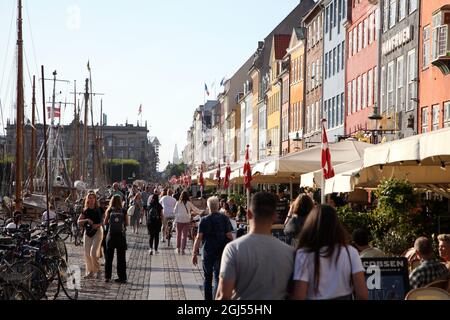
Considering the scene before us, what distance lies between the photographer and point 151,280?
22266 mm

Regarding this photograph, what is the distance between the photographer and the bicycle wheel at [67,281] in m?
17.7

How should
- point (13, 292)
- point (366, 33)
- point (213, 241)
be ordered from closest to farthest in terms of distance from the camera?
point (13, 292), point (213, 241), point (366, 33)

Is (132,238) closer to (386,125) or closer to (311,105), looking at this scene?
(386,125)

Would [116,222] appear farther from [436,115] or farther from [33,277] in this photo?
[436,115]

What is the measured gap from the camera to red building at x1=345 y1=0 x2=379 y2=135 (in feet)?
159

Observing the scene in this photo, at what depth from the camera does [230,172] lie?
40.4m

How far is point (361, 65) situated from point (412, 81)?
38.0 ft

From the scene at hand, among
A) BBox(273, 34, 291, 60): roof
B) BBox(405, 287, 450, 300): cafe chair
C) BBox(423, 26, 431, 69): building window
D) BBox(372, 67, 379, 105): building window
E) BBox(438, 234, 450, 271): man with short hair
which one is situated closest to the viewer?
BBox(405, 287, 450, 300): cafe chair

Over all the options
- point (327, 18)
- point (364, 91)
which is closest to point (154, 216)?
point (364, 91)

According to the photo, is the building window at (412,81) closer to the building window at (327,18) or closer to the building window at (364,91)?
the building window at (364,91)

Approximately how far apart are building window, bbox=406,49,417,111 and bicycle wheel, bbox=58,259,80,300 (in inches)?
893

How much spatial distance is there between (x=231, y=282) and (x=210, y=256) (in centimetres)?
812

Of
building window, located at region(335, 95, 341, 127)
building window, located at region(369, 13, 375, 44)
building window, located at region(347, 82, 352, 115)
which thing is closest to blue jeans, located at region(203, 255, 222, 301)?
building window, located at region(369, 13, 375, 44)

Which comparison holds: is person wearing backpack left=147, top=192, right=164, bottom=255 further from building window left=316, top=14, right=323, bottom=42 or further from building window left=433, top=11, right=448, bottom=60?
building window left=316, top=14, right=323, bottom=42
